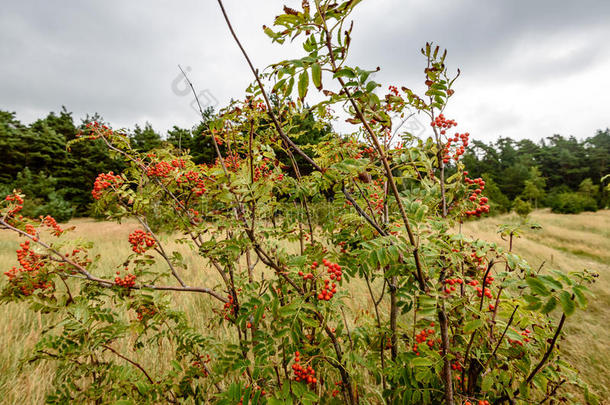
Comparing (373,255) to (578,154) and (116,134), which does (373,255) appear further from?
(578,154)

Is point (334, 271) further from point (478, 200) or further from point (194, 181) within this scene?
point (194, 181)

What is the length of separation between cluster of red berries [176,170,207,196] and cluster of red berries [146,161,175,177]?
5.0 inches

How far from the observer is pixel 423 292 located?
1099mm

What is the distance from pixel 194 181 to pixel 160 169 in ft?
0.82

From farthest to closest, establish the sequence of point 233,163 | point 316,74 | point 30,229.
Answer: point 30,229
point 233,163
point 316,74

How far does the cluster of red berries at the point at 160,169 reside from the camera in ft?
6.09

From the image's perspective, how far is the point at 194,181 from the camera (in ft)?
6.39

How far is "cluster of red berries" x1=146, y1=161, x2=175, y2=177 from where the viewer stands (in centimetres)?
186

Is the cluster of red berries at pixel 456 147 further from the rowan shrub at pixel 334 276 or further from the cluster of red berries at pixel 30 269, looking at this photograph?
the cluster of red berries at pixel 30 269

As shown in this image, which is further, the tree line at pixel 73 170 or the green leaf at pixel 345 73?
the tree line at pixel 73 170

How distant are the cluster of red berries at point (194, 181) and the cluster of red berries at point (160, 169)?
5.0 inches

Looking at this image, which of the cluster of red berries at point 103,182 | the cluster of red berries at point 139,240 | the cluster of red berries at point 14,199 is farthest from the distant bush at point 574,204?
the cluster of red berries at point 14,199

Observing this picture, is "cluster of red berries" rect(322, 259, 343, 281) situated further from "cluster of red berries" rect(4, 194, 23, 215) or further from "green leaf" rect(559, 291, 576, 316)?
"cluster of red berries" rect(4, 194, 23, 215)

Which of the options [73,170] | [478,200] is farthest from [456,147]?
[73,170]
